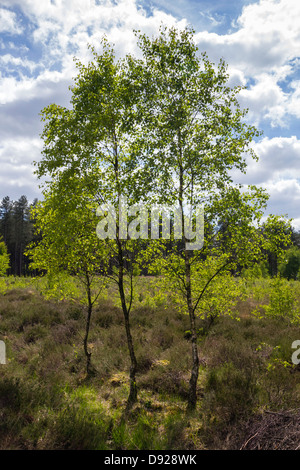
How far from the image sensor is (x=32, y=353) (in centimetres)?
1304

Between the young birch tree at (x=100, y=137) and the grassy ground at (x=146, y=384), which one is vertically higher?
the young birch tree at (x=100, y=137)

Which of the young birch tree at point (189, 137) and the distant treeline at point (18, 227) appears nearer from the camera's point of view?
the young birch tree at point (189, 137)

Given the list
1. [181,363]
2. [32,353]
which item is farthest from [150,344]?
[32,353]

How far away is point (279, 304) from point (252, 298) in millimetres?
8433

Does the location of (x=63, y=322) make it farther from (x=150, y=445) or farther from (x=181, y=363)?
(x=150, y=445)

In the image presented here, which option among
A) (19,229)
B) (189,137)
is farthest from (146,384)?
(19,229)

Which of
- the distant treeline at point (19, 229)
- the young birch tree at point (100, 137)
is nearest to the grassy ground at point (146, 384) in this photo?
the young birch tree at point (100, 137)

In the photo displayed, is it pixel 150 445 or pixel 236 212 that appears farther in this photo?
pixel 236 212

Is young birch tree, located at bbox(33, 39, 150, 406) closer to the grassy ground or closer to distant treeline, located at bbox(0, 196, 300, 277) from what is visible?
the grassy ground

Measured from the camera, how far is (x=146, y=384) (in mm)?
9852

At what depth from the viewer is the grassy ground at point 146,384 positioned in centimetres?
597

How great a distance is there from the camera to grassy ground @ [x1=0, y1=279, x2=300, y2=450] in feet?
19.6

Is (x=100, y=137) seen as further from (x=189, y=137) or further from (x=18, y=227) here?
(x=18, y=227)

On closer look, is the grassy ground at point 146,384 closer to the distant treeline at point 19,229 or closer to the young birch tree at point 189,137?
the young birch tree at point 189,137
